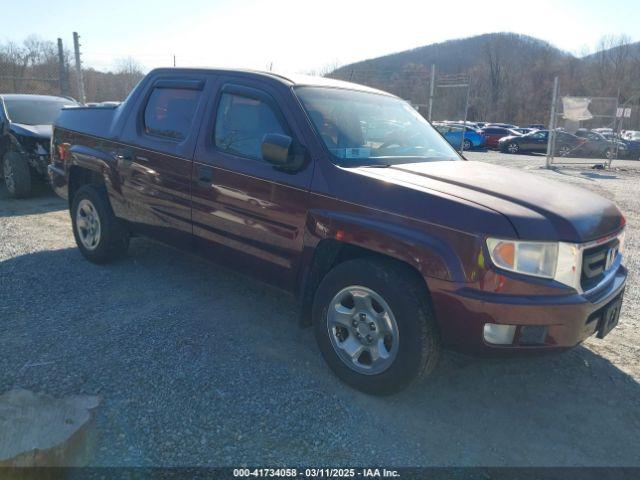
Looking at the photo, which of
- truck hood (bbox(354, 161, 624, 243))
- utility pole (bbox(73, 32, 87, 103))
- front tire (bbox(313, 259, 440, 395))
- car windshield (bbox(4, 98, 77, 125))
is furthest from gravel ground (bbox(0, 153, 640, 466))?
utility pole (bbox(73, 32, 87, 103))

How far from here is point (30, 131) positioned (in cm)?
816

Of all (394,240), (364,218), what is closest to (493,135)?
(364,218)

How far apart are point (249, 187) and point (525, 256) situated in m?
1.82

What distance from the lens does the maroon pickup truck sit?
8.65 feet

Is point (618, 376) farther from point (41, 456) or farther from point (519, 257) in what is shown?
point (41, 456)

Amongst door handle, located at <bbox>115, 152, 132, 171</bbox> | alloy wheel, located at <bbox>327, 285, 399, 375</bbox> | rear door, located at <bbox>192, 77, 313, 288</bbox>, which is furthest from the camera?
door handle, located at <bbox>115, 152, 132, 171</bbox>

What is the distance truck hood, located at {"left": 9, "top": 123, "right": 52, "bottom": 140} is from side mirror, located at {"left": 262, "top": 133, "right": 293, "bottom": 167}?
6.42 metres

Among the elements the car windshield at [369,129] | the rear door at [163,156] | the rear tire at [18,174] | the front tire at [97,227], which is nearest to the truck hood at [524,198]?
the car windshield at [369,129]

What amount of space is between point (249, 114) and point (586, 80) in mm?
73386

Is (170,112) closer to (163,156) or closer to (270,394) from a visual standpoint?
(163,156)

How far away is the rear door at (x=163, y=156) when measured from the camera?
158 inches

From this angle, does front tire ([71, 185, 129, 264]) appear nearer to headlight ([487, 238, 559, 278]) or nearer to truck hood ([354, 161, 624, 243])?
truck hood ([354, 161, 624, 243])

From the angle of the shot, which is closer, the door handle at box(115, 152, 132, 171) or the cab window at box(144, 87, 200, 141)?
the cab window at box(144, 87, 200, 141)

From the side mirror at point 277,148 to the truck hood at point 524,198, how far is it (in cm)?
45
